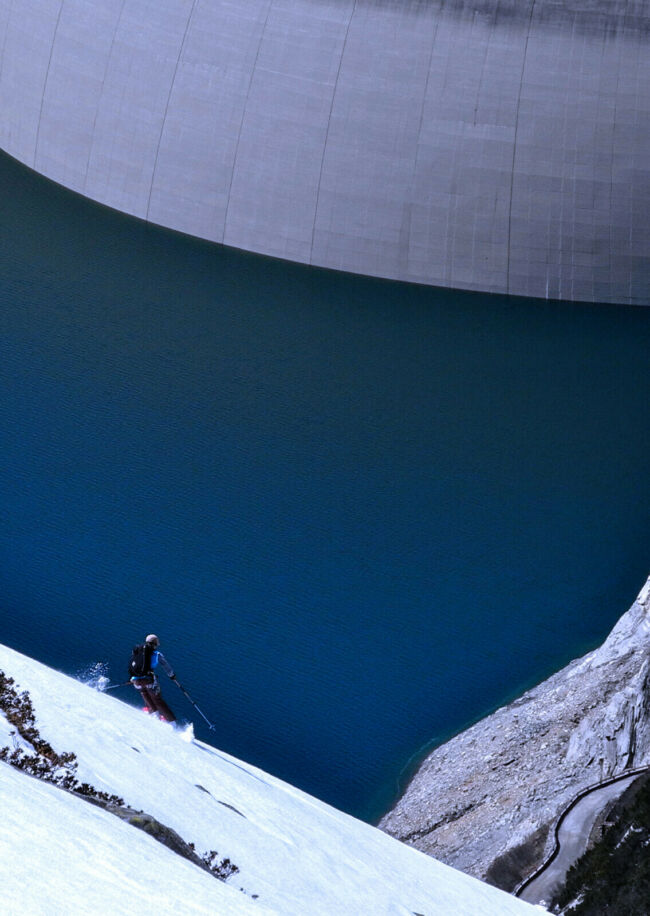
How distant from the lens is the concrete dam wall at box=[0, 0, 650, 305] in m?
23.0

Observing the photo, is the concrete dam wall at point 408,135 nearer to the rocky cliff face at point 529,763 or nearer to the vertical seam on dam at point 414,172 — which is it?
the vertical seam on dam at point 414,172

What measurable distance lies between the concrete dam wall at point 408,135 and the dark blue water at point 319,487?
73 cm

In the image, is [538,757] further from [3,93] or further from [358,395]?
[3,93]

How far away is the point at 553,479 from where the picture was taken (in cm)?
1830

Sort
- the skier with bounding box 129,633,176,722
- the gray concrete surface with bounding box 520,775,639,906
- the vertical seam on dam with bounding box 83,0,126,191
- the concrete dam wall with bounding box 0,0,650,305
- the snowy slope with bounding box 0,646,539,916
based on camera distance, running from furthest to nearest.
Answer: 1. the vertical seam on dam with bounding box 83,0,126,191
2. the concrete dam wall with bounding box 0,0,650,305
3. the skier with bounding box 129,633,176,722
4. the gray concrete surface with bounding box 520,775,639,906
5. the snowy slope with bounding box 0,646,539,916

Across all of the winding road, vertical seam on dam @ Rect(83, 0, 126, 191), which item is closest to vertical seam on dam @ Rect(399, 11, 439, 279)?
vertical seam on dam @ Rect(83, 0, 126, 191)

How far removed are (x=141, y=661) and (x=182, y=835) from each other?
2.86 m

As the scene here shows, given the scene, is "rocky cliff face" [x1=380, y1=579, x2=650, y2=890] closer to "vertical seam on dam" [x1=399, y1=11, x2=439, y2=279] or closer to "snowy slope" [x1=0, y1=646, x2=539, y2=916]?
"snowy slope" [x1=0, y1=646, x2=539, y2=916]

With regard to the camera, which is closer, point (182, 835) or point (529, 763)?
point (182, 835)

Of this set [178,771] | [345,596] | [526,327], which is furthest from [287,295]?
[178,771]

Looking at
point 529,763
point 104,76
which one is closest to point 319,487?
point 529,763

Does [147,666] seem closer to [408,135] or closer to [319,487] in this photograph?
[319,487]

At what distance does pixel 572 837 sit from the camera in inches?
417

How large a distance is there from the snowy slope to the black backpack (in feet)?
1.40
